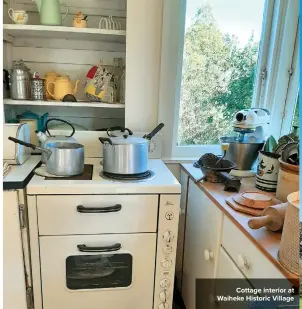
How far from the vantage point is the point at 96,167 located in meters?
1.56

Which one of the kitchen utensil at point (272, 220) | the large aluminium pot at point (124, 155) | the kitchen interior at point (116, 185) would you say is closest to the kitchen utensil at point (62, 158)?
the kitchen interior at point (116, 185)

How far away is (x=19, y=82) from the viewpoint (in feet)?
5.41

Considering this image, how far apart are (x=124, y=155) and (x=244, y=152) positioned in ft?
2.14

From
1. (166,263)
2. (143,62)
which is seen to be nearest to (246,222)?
(166,263)

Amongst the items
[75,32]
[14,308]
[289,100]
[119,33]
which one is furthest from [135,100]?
[14,308]

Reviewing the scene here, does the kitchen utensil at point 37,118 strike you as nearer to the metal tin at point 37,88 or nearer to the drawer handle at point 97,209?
the metal tin at point 37,88

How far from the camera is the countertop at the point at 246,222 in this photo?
2.95 feet

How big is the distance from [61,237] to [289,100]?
1.45 m

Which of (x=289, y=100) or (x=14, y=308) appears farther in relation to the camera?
(x=289, y=100)

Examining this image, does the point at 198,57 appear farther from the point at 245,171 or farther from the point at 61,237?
the point at 61,237

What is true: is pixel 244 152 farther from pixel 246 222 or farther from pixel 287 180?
pixel 246 222

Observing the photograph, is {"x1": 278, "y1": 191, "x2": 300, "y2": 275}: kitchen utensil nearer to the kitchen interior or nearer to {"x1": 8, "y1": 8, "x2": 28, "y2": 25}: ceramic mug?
the kitchen interior

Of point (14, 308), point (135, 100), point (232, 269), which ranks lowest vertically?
point (14, 308)

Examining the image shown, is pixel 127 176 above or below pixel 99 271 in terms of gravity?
above
